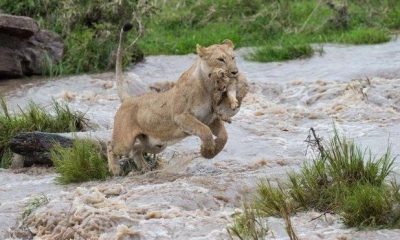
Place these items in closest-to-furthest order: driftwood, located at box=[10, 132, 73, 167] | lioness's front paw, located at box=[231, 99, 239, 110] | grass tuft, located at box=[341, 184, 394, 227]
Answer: grass tuft, located at box=[341, 184, 394, 227] < lioness's front paw, located at box=[231, 99, 239, 110] < driftwood, located at box=[10, 132, 73, 167]

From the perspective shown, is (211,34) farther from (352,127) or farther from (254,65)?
(352,127)

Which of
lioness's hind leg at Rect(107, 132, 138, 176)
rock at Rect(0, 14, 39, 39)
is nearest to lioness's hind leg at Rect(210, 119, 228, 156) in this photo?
lioness's hind leg at Rect(107, 132, 138, 176)

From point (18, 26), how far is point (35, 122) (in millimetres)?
3801

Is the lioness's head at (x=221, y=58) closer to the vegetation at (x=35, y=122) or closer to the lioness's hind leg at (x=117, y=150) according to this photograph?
the lioness's hind leg at (x=117, y=150)

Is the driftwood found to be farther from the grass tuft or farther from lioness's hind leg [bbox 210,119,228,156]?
the grass tuft

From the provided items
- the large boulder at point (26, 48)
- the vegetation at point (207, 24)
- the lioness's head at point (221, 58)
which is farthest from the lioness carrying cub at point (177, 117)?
the vegetation at point (207, 24)

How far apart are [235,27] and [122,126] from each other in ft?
28.6

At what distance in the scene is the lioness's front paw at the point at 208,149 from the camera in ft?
30.1

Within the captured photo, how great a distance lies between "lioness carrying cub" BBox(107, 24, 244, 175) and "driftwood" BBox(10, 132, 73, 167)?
3.73ft

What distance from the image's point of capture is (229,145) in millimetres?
11812

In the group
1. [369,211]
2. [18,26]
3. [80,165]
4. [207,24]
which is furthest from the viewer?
[207,24]

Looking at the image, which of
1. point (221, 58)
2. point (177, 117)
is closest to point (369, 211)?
point (221, 58)

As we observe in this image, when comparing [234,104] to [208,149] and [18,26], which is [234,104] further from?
[18,26]

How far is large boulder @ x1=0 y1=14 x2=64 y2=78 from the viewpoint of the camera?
632 inches
